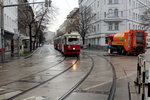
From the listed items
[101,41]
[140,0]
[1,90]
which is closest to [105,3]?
[101,41]

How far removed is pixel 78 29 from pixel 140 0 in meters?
20.7

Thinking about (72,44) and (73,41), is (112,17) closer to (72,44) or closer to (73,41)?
(73,41)

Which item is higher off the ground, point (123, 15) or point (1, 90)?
point (123, 15)

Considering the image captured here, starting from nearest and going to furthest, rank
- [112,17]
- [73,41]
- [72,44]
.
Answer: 1. [72,44]
2. [73,41]
3. [112,17]

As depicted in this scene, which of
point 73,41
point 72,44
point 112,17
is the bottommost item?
point 72,44

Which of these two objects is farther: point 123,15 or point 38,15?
point 123,15

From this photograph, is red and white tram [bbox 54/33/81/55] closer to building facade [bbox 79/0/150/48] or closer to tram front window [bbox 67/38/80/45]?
tram front window [bbox 67/38/80/45]

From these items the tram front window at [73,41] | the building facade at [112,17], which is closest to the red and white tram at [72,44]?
the tram front window at [73,41]

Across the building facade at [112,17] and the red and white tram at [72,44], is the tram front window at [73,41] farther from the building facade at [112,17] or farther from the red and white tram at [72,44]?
the building facade at [112,17]

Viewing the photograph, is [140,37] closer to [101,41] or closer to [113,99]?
[113,99]

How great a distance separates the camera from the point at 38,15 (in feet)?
140

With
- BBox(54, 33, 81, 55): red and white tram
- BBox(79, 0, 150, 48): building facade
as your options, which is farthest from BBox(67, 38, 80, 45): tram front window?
BBox(79, 0, 150, 48): building facade

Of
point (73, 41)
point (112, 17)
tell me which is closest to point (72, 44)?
point (73, 41)

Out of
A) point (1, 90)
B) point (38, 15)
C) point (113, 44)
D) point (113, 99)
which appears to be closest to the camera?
point (113, 99)
